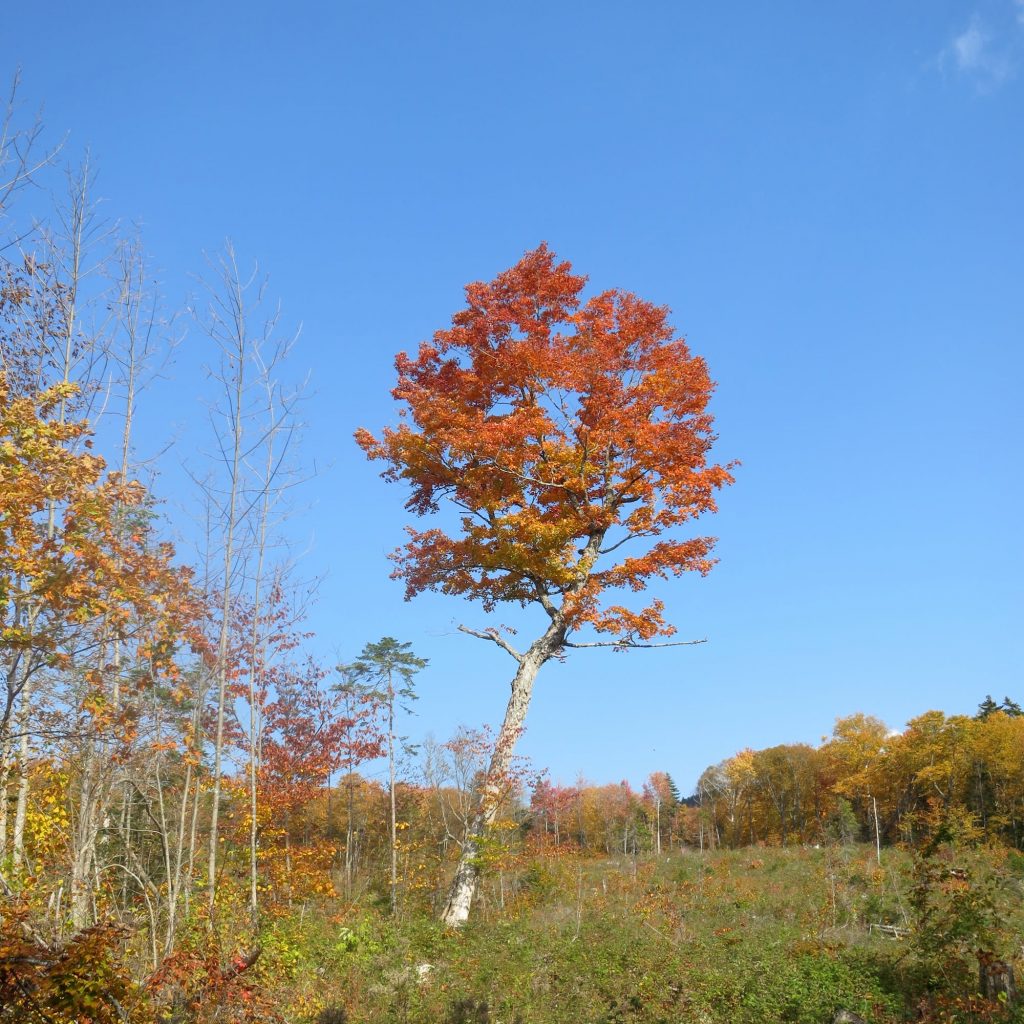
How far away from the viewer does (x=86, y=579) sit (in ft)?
29.1

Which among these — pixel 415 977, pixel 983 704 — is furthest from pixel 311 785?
pixel 983 704

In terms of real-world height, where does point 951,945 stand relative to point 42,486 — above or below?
below

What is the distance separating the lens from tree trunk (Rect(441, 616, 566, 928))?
1291cm

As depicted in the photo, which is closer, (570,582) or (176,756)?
(176,756)

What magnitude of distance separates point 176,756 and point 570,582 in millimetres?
7300

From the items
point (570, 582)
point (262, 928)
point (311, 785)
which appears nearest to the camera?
point (262, 928)

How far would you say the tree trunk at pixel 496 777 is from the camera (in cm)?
1291

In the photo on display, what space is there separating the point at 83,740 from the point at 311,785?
37.5ft

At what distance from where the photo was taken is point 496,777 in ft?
46.3

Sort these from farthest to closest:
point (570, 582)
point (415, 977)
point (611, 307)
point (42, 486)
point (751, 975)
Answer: point (611, 307)
point (570, 582)
point (415, 977)
point (751, 975)
point (42, 486)

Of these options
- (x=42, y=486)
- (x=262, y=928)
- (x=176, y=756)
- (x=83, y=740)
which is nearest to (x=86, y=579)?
(x=42, y=486)

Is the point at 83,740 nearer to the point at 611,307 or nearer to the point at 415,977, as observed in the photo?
the point at 415,977

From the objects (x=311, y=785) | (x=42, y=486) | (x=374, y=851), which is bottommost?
(x=374, y=851)

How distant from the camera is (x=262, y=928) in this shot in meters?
11.1
